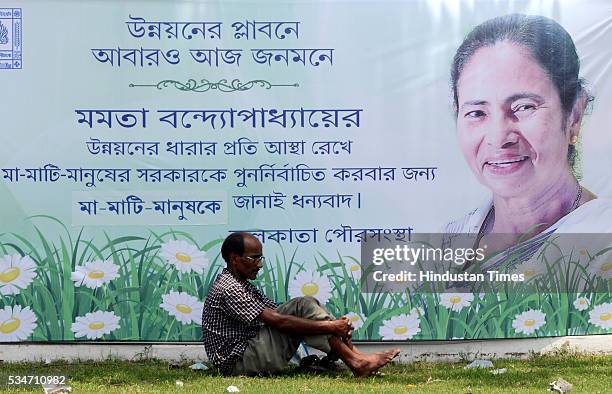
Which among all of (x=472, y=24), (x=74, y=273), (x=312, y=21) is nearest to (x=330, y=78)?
(x=312, y=21)

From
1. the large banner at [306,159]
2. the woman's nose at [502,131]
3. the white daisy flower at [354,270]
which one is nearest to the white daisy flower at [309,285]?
the large banner at [306,159]

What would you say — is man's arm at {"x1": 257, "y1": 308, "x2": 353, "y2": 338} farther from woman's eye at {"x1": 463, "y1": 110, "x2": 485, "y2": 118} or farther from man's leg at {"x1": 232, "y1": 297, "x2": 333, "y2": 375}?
woman's eye at {"x1": 463, "y1": 110, "x2": 485, "y2": 118}

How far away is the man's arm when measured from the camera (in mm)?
7543

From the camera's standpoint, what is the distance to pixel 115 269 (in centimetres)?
843

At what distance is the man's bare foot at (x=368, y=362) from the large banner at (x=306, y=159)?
34.4 inches

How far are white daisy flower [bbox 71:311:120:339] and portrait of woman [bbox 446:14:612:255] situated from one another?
2482 millimetres

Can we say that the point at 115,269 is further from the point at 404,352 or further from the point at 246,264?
the point at 404,352

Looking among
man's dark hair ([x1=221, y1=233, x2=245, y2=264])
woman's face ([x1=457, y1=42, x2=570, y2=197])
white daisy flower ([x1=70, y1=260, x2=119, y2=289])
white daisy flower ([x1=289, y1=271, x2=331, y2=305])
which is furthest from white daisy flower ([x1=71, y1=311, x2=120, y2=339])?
woman's face ([x1=457, y1=42, x2=570, y2=197])

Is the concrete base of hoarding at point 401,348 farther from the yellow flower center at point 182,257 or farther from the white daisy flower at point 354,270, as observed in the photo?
the yellow flower center at point 182,257

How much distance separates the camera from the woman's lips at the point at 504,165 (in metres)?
8.52

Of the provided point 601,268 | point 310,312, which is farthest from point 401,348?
point 601,268

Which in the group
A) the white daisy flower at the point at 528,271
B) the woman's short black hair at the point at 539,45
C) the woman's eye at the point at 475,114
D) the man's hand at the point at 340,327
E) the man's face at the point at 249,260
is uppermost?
the woman's short black hair at the point at 539,45

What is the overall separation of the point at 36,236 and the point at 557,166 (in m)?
3.74

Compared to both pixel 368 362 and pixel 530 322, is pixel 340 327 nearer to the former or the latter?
pixel 368 362
